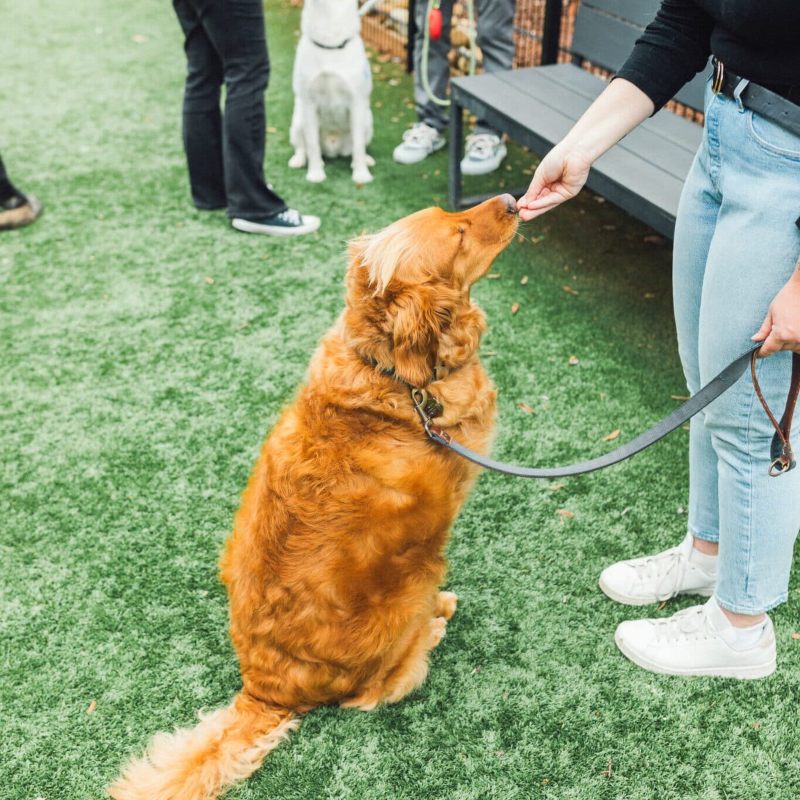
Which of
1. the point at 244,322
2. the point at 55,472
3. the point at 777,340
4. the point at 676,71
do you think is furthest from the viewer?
the point at 244,322

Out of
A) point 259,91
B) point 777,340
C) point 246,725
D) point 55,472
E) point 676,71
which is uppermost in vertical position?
point 676,71

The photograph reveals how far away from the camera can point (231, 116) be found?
401 cm

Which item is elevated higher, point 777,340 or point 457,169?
point 777,340

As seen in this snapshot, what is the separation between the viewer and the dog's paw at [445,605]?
2283 millimetres

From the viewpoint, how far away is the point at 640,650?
213 centimetres

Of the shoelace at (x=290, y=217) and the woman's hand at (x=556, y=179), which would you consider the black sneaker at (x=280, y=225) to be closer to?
the shoelace at (x=290, y=217)

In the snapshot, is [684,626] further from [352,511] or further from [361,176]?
[361,176]

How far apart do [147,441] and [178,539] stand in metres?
0.57

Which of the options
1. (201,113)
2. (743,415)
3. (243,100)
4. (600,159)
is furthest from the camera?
(201,113)

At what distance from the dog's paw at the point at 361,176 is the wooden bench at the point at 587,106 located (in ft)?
2.42

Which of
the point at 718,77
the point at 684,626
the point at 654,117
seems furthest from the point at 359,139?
the point at 684,626

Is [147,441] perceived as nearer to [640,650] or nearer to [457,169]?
[640,650]

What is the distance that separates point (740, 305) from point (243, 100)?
316 centimetres

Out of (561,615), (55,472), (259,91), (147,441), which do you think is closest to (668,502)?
(561,615)
